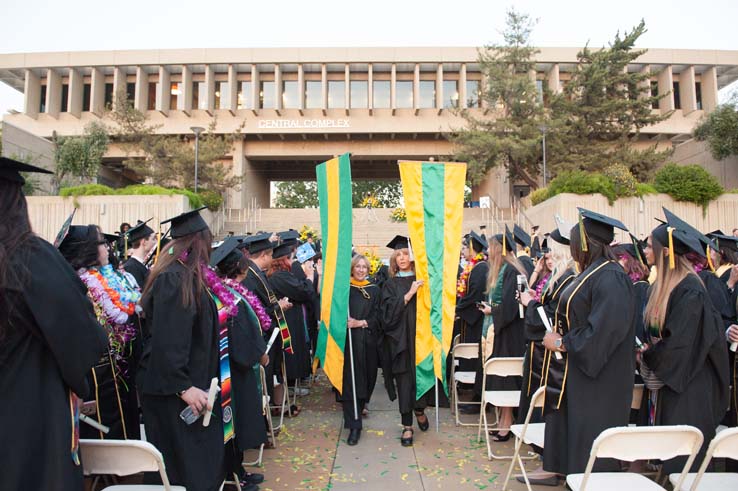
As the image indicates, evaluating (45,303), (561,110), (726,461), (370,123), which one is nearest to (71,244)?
(45,303)

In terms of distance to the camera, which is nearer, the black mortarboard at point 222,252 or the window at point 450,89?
the black mortarboard at point 222,252

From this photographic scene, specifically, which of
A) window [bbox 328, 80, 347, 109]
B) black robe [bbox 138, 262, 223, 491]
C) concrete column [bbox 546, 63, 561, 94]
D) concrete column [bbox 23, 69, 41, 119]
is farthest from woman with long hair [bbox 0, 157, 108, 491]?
concrete column [bbox 23, 69, 41, 119]

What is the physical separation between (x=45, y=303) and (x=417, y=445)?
12.5ft

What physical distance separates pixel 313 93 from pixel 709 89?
94.9 feet

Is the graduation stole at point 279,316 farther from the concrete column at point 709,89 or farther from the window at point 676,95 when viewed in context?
the window at point 676,95

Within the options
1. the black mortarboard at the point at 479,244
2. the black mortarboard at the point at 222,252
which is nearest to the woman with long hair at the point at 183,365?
the black mortarboard at the point at 222,252

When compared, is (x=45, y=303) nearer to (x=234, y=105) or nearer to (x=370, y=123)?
(x=370, y=123)

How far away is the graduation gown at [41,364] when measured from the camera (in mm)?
1932

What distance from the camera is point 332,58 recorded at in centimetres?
3428

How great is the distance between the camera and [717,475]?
2.80 meters

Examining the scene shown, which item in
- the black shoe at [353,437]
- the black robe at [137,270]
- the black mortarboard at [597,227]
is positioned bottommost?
the black shoe at [353,437]

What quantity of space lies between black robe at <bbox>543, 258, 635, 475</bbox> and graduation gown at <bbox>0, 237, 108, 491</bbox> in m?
2.90

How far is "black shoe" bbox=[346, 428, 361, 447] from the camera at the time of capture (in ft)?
15.8

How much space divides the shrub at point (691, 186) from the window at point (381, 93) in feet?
69.9
